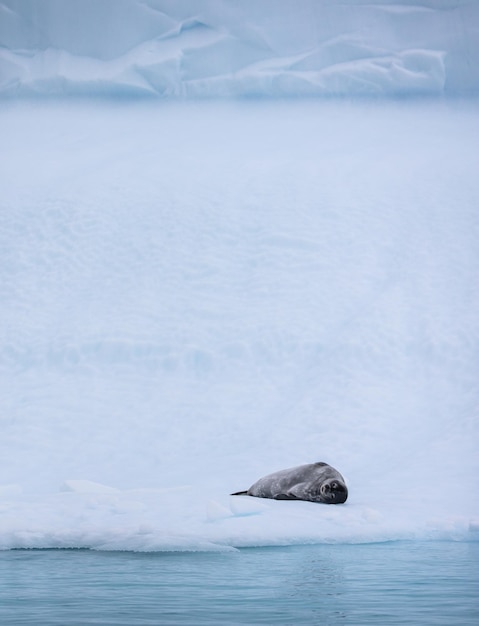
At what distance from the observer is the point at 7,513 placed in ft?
14.9

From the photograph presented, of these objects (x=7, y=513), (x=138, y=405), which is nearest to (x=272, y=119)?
(x=138, y=405)

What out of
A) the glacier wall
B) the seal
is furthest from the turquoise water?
the glacier wall

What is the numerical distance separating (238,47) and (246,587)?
5.77m

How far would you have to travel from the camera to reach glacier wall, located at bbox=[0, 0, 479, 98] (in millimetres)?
7934

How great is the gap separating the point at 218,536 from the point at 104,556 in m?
0.52

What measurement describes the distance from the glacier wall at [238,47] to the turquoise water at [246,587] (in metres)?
4.85

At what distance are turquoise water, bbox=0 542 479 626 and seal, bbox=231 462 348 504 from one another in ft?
1.96

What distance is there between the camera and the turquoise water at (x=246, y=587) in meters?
2.73

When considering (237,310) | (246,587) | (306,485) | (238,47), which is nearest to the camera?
Result: (246,587)

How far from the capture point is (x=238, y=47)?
8.05 m

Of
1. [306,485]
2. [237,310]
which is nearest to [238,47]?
[237,310]

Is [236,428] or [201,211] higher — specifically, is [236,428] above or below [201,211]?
below

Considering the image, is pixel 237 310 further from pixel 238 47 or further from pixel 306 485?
pixel 238 47

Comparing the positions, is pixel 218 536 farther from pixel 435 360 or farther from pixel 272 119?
pixel 272 119
